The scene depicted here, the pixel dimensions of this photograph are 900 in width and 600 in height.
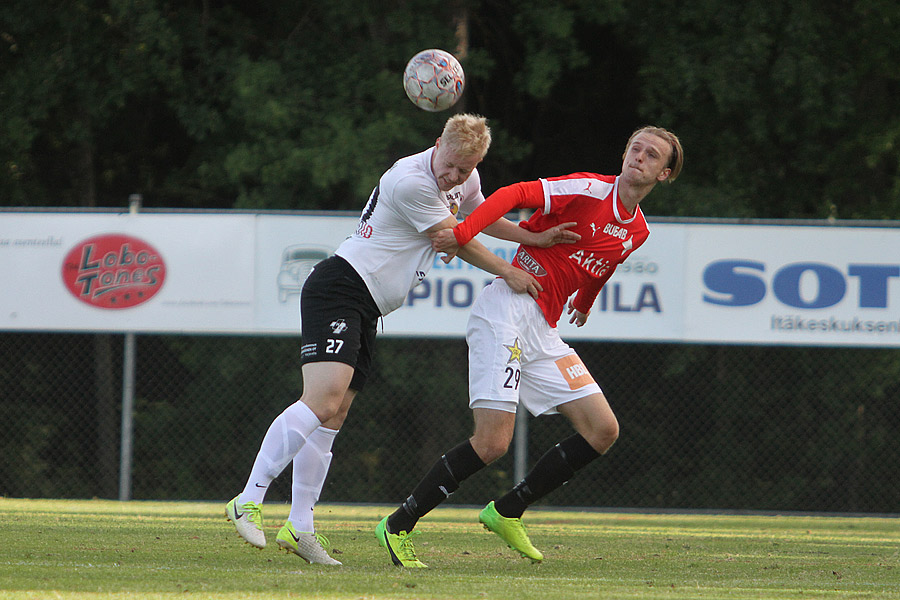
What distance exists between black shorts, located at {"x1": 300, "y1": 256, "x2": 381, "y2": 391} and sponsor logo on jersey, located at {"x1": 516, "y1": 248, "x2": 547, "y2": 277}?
2.70 ft

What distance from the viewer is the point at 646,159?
5641 mm

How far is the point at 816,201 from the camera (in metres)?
14.8

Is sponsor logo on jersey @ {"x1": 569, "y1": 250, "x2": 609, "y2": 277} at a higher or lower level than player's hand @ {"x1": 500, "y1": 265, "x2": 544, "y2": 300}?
higher

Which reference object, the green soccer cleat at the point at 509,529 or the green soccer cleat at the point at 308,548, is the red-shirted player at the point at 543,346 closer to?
the green soccer cleat at the point at 509,529

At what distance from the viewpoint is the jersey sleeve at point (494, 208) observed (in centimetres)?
538

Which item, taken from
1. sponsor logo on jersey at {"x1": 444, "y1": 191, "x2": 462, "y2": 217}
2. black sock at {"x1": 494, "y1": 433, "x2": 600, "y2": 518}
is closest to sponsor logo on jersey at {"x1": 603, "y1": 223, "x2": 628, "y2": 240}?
sponsor logo on jersey at {"x1": 444, "y1": 191, "x2": 462, "y2": 217}

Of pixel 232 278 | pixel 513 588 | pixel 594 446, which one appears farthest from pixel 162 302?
pixel 513 588

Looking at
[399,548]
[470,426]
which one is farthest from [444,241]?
[470,426]

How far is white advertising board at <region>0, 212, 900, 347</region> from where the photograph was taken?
10156 millimetres

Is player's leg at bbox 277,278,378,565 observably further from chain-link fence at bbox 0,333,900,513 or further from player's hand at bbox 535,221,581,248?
chain-link fence at bbox 0,333,900,513

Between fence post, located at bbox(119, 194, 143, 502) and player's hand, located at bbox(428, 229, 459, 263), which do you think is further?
fence post, located at bbox(119, 194, 143, 502)

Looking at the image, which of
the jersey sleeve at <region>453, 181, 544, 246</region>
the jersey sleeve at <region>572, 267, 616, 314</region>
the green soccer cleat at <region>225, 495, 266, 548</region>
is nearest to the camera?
the green soccer cleat at <region>225, 495, 266, 548</region>

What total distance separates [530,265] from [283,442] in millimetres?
1540

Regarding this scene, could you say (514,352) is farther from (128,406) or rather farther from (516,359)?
(128,406)
